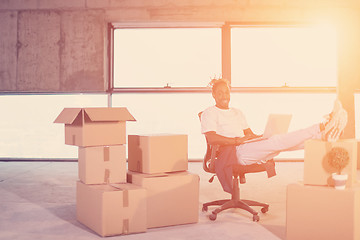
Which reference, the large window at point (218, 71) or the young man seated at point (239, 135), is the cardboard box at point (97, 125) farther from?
the large window at point (218, 71)

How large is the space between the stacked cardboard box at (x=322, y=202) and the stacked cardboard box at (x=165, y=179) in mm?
795

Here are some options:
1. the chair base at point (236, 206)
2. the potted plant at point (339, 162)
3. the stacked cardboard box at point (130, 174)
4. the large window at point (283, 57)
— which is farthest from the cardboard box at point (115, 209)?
the large window at point (283, 57)

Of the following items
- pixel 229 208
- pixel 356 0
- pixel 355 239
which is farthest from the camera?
pixel 356 0

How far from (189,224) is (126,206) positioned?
535 millimetres

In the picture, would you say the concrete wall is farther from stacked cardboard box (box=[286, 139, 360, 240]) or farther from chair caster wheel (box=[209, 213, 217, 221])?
stacked cardboard box (box=[286, 139, 360, 240])

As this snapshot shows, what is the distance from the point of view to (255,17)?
255 inches

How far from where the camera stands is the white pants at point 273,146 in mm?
2725

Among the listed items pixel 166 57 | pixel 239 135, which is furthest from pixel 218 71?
pixel 239 135

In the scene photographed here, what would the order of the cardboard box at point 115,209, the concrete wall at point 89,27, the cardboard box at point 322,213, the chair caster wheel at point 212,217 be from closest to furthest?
the cardboard box at point 322,213 → the cardboard box at point 115,209 → the chair caster wheel at point 212,217 → the concrete wall at point 89,27

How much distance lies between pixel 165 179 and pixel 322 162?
1.07 metres

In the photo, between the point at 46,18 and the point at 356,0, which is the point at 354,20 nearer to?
the point at 356,0

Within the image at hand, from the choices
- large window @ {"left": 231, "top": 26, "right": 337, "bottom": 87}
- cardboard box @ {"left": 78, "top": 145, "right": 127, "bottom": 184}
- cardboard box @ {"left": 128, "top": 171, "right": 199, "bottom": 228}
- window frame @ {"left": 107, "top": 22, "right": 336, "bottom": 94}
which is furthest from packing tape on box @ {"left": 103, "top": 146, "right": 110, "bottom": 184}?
large window @ {"left": 231, "top": 26, "right": 337, "bottom": 87}

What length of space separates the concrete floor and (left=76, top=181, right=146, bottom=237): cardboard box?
6cm

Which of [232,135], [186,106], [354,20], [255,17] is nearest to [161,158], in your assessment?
[232,135]
